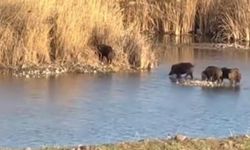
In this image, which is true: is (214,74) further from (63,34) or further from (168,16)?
(168,16)

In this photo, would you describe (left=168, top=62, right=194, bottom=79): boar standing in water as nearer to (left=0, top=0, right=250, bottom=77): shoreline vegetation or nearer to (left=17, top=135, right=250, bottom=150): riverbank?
(left=0, top=0, right=250, bottom=77): shoreline vegetation

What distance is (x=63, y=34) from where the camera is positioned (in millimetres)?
19328

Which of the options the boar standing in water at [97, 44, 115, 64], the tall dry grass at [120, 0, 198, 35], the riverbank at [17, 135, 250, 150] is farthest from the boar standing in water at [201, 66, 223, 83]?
the tall dry grass at [120, 0, 198, 35]

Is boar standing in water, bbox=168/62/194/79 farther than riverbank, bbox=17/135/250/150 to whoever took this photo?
Yes

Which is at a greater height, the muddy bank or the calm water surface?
the muddy bank

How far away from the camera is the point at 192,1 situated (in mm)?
28438

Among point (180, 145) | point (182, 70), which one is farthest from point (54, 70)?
point (180, 145)

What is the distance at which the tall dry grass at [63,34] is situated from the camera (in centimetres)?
1855

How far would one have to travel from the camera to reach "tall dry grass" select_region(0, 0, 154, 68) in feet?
60.8

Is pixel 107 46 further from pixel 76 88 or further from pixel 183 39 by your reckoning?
pixel 183 39

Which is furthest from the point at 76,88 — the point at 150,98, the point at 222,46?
the point at 222,46

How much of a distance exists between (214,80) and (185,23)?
11.0m

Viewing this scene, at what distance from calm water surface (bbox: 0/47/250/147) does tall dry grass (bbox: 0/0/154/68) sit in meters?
1.18

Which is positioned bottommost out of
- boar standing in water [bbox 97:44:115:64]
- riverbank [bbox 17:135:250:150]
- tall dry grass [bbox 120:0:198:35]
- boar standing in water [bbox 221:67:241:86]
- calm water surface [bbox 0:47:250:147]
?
calm water surface [bbox 0:47:250:147]
